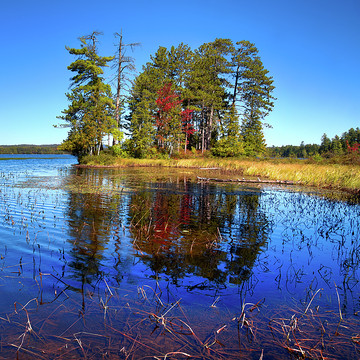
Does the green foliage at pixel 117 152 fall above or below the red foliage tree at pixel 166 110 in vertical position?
below

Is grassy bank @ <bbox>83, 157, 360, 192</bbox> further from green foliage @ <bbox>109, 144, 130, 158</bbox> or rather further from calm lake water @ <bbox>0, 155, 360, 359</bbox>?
calm lake water @ <bbox>0, 155, 360, 359</bbox>

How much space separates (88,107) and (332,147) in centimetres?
9070

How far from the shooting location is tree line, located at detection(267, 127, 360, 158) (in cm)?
3994

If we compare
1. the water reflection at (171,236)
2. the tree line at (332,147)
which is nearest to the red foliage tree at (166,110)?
the tree line at (332,147)

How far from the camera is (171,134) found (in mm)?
43062

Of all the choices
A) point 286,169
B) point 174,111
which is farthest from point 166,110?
point 286,169

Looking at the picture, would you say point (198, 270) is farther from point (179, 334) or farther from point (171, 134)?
point (171, 134)

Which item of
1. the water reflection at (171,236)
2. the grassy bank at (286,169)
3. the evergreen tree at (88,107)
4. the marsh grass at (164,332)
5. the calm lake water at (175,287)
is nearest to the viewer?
the marsh grass at (164,332)

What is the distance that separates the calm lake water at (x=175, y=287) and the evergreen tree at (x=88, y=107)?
28281 millimetres

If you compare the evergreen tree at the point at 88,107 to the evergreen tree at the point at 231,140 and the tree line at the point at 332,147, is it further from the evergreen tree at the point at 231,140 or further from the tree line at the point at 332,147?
the tree line at the point at 332,147

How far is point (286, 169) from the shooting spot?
2502 cm

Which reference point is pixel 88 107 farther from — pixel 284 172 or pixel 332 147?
pixel 332 147

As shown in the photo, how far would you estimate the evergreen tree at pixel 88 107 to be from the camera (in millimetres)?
36281

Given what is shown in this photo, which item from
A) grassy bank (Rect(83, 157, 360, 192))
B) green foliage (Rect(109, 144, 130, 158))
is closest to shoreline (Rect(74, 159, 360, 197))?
grassy bank (Rect(83, 157, 360, 192))
